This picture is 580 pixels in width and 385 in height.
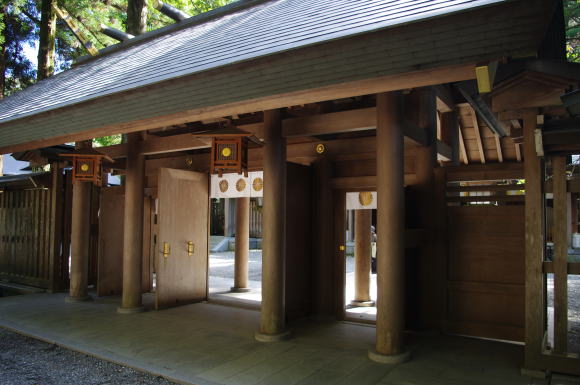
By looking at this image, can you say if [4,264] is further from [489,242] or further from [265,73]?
[489,242]

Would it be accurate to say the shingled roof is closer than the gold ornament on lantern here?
Yes

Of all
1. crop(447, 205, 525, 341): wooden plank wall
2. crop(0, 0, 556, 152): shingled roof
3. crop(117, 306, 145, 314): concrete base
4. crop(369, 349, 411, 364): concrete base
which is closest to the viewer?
crop(0, 0, 556, 152): shingled roof

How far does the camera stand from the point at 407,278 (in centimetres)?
623

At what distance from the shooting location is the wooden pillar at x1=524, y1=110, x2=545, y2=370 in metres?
4.36

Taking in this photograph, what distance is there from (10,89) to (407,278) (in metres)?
16.7

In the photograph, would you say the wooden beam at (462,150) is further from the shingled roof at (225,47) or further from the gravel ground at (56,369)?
the gravel ground at (56,369)

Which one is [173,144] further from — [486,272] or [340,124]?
[486,272]

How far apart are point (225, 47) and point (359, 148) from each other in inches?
105

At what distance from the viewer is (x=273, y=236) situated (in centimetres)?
578

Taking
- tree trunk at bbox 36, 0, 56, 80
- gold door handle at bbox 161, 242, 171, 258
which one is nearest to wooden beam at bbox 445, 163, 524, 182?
gold door handle at bbox 161, 242, 171, 258

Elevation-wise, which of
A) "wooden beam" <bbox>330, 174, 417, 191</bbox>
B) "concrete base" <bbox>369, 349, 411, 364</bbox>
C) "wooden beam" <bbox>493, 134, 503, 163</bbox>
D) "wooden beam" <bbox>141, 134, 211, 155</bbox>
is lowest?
"concrete base" <bbox>369, 349, 411, 364</bbox>

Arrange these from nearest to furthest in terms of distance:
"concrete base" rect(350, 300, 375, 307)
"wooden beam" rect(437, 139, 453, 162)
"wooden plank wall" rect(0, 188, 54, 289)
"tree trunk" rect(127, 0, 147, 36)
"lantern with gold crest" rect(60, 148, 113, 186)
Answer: "wooden beam" rect(437, 139, 453, 162) → "lantern with gold crest" rect(60, 148, 113, 186) → "concrete base" rect(350, 300, 375, 307) → "wooden plank wall" rect(0, 188, 54, 289) → "tree trunk" rect(127, 0, 147, 36)

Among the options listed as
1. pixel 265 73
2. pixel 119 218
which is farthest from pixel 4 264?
pixel 265 73

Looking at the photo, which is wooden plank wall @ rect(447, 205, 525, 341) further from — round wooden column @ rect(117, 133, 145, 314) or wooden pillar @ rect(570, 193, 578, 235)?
wooden pillar @ rect(570, 193, 578, 235)
